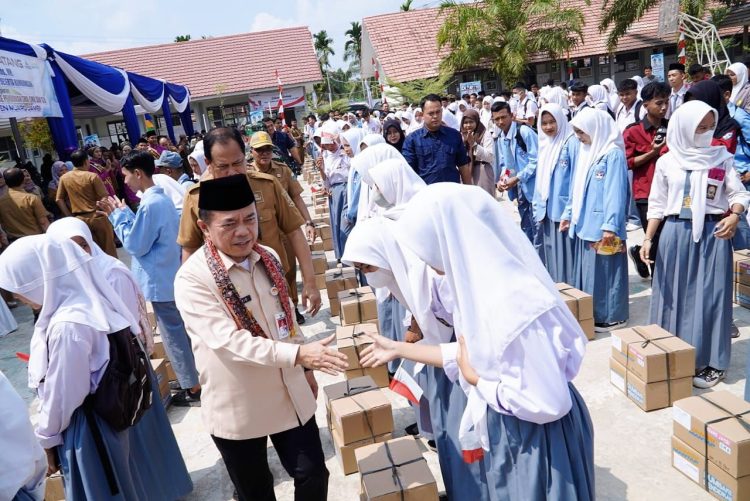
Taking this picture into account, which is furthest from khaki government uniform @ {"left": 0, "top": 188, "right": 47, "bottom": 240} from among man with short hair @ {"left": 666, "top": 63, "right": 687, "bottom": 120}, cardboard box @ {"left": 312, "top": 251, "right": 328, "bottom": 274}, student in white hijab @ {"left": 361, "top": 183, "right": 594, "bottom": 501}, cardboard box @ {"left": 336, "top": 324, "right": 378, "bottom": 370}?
man with short hair @ {"left": 666, "top": 63, "right": 687, "bottom": 120}

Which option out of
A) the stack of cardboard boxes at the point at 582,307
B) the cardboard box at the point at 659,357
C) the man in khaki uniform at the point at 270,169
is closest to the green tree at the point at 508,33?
the man in khaki uniform at the point at 270,169

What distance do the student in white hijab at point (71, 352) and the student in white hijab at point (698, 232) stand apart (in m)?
3.08

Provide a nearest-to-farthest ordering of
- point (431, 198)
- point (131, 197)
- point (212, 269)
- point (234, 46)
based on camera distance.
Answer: point (431, 198), point (212, 269), point (131, 197), point (234, 46)

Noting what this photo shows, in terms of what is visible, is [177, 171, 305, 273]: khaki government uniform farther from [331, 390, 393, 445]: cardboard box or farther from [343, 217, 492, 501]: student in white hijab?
[343, 217, 492, 501]: student in white hijab

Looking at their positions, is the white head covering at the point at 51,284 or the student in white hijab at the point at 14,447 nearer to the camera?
the student in white hijab at the point at 14,447

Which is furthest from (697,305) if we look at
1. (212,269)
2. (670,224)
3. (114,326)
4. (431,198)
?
(114,326)

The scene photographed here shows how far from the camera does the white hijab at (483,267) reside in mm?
1489

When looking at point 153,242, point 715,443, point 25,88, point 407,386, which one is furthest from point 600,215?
point 25,88

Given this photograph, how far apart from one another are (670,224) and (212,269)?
9.18 feet

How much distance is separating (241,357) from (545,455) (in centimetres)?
102

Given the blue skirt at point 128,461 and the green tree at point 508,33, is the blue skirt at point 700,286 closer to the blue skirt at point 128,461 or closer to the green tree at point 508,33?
the blue skirt at point 128,461

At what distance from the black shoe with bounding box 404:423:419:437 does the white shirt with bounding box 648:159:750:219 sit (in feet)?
6.47

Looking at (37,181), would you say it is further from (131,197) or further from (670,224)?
(670,224)

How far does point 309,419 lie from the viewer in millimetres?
2080
